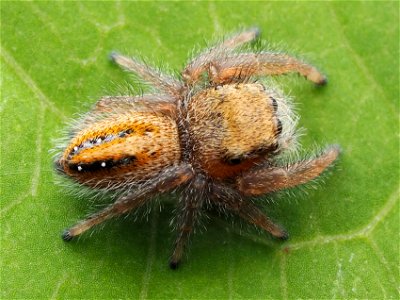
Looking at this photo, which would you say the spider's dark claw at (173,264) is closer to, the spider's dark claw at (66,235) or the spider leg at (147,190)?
the spider leg at (147,190)

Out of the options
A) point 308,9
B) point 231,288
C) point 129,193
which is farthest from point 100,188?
point 308,9

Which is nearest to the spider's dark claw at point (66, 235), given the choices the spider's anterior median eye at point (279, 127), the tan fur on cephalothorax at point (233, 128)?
the tan fur on cephalothorax at point (233, 128)

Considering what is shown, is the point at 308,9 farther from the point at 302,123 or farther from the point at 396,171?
the point at 396,171

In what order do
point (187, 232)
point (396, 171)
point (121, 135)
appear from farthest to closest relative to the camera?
point (396, 171) → point (187, 232) → point (121, 135)

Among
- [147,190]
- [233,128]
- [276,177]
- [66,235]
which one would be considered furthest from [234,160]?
[66,235]

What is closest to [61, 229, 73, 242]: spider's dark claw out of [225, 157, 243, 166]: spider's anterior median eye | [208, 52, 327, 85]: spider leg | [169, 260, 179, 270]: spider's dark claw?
[169, 260, 179, 270]: spider's dark claw

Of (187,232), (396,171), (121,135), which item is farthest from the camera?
(396,171)
